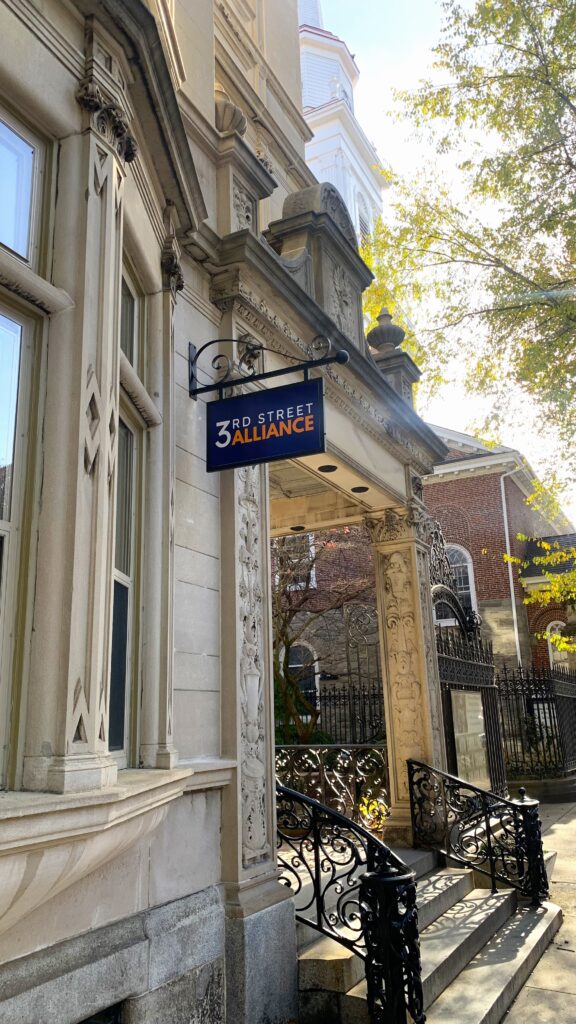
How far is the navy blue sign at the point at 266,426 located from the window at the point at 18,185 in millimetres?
1974

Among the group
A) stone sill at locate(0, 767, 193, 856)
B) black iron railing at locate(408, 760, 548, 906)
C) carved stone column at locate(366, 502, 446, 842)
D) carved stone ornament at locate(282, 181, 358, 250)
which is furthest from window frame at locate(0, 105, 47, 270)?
Result: carved stone column at locate(366, 502, 446, 842)

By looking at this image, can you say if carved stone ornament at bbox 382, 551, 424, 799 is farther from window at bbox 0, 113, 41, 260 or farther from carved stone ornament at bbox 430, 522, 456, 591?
window at bbox 0, 113, 41, 260

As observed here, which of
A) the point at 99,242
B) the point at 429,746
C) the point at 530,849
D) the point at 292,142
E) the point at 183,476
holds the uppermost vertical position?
the point at 292,142

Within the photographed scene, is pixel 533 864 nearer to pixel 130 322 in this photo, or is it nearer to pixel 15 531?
pixel 130 322

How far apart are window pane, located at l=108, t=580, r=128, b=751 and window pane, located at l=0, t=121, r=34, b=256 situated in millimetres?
1726

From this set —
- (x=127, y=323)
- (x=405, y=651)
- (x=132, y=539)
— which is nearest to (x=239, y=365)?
(x=127, y=323)

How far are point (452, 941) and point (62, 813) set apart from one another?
4667 millimetres

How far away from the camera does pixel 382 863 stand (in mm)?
5062

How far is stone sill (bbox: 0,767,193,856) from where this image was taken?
238 cm

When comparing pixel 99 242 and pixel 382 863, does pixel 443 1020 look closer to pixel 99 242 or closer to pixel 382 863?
pixel 382 863

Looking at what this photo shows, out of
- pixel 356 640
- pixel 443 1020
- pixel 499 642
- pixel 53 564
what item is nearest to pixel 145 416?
pixel 53 564

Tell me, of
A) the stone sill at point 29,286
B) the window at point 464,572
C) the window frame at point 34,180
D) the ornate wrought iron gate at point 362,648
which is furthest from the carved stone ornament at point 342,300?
the window at point 464,572

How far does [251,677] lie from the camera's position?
5430mm

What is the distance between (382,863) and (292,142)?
896 cm
